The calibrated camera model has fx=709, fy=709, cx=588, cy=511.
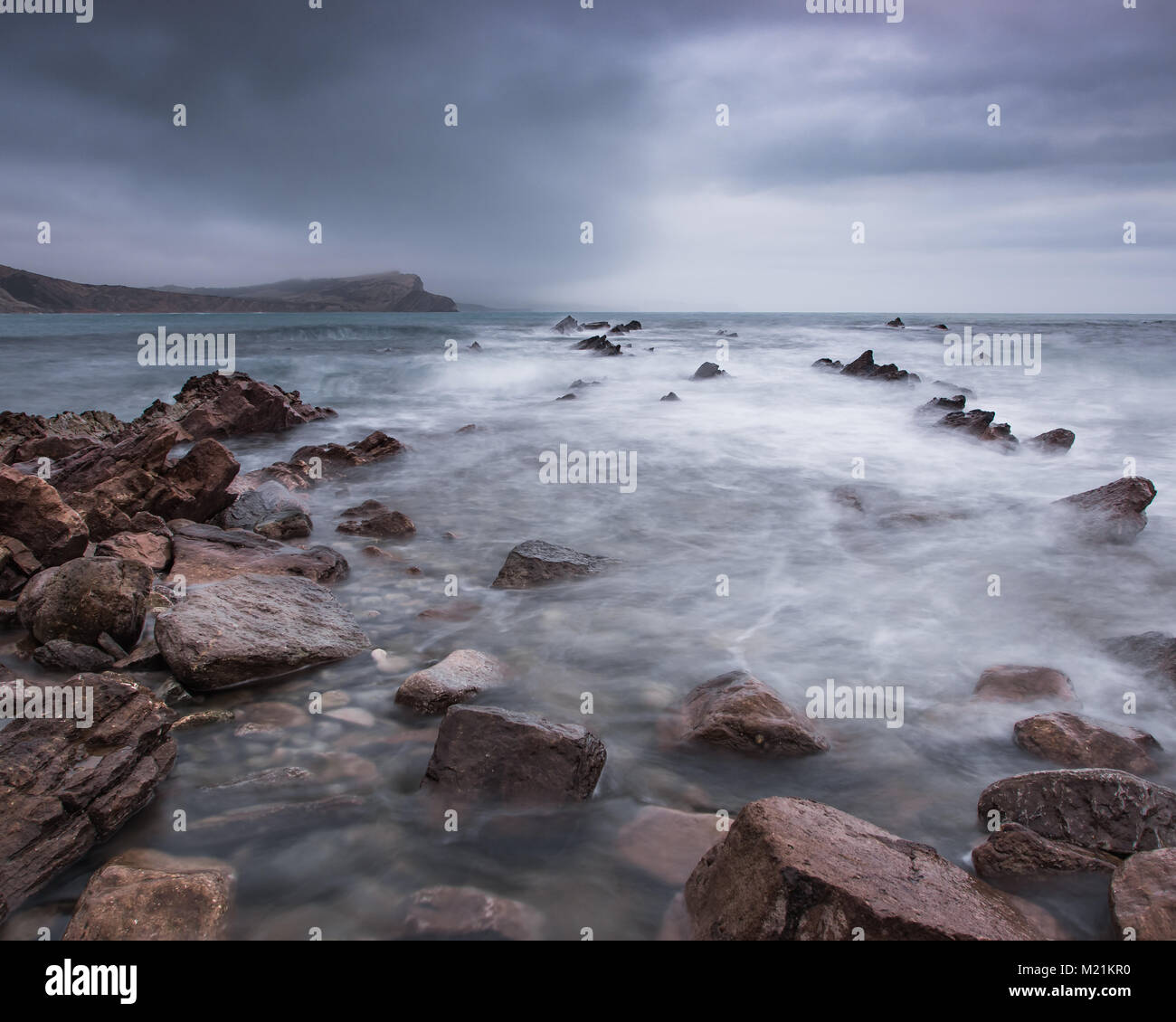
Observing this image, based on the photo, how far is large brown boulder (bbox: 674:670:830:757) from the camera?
3.97 metres

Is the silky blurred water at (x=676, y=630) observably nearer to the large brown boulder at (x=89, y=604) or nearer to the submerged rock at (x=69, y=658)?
the submerged rock at (x=69, y=658)

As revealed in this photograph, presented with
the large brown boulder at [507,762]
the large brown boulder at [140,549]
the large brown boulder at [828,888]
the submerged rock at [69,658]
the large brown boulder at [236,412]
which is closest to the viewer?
the large brown boulder at [828,888]

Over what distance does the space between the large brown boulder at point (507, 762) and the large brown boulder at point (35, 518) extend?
416cm

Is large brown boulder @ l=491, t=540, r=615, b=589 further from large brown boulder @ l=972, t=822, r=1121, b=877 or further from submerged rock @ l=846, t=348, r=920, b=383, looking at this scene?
submerged rock @ l=846, t=348, r=920, b=383

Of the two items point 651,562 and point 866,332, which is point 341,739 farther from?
point 866,332

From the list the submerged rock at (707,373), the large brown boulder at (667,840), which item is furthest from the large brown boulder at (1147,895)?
the submerged rock at (707,373)

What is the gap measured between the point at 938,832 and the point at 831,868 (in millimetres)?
1263

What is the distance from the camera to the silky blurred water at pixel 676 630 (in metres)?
3.16

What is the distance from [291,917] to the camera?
2.86 meters

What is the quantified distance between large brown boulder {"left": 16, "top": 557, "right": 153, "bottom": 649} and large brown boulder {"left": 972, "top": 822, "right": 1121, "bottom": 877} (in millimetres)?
5097

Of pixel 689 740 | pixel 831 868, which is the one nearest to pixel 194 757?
pixel 689 740

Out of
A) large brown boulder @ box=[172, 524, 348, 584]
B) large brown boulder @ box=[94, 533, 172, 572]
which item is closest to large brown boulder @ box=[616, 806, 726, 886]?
large brown boulder @ box=[172, 524, 348, 584]

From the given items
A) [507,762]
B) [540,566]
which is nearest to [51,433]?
[540,566]
